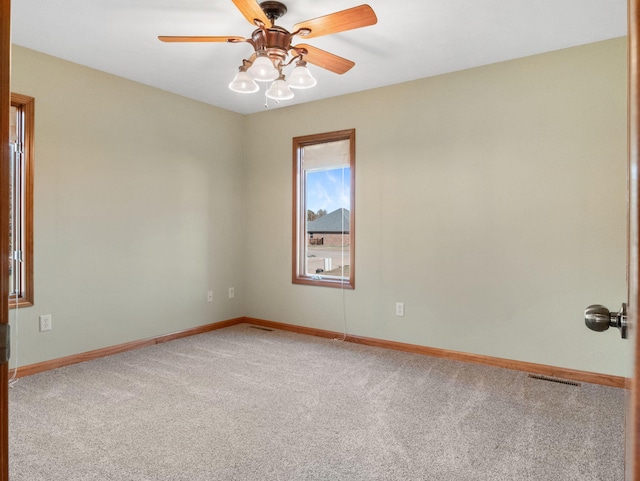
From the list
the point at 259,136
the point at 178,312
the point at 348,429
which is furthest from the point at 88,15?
the point at 348,429

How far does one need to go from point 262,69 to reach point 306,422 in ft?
6.48

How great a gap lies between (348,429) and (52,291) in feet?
8.25

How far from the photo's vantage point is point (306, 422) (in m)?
2.37

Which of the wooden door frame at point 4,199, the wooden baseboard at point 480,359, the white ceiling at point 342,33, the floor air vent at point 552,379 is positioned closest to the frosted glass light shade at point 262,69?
the white ceiling at point 342,33

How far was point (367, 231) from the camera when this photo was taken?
13.1 ft

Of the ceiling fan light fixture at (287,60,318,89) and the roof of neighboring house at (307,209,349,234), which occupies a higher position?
the ceiling fan light fixture at (287,60,318,89)

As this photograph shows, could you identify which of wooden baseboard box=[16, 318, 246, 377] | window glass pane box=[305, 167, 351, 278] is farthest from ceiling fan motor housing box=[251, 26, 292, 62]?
wooden baseboard box=[16, 318, 246, 377]

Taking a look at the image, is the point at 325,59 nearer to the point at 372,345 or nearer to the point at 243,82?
the point at 243,82

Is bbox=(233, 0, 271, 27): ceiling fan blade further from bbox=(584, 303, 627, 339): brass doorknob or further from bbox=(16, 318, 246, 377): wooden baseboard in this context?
bbox=(16, 318, 246, 377): wooden baseboard

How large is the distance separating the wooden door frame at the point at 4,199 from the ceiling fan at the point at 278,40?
157 cm

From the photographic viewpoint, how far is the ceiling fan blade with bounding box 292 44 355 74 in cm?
250

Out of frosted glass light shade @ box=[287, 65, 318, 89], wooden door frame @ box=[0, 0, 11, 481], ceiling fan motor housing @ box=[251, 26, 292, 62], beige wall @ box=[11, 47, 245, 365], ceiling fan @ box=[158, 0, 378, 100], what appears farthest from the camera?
beige wall @ box=[11, 47, 245, 365]

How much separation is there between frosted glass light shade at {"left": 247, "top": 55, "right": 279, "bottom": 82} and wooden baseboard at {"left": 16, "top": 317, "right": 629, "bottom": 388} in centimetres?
260

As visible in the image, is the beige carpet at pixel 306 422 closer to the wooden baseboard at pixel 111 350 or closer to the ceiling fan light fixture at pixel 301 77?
the wooden baseboard at pixel 111 350
